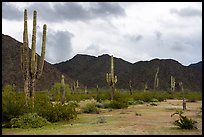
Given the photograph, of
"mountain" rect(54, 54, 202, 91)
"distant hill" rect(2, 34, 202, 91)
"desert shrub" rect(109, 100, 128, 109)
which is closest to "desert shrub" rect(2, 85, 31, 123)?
"desert shrub" rect(109, 100, 128, 109)

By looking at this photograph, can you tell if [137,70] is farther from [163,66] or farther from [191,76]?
[191,76]

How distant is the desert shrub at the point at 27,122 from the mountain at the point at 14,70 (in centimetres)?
5606

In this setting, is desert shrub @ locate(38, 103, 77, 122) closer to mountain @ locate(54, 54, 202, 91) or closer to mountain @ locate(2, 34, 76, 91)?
mountain @ locate(2, 34, 76, 91)

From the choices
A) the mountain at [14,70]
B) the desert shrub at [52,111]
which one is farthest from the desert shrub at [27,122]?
the mountain at [14,70]

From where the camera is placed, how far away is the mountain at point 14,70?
73562 millimetres

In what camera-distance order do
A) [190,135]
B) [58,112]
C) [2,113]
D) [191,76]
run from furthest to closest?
[191,76] < [58,112] < [2,113] < [190,135]

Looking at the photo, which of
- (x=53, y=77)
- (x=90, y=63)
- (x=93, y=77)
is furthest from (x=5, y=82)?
(x=90, y=63)

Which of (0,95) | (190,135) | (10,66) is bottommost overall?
(190,135)

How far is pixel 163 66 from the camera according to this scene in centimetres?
10669

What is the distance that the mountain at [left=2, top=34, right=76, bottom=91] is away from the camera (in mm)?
73562

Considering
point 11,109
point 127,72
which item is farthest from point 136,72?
point 11,109

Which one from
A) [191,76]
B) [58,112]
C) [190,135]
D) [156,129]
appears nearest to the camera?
[190,135]

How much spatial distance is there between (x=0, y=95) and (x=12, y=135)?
4028 mm

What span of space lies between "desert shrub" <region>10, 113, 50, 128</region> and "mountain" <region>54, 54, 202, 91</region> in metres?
83.7
